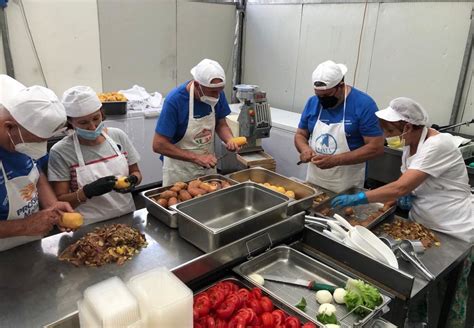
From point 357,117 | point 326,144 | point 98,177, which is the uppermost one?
point 357,117

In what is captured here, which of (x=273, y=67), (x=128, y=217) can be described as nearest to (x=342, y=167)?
(x=128, y=217)

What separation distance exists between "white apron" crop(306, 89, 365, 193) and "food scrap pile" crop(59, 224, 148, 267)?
158cm

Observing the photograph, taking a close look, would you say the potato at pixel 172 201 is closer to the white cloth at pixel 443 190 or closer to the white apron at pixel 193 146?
the white apron at pixel 193 146

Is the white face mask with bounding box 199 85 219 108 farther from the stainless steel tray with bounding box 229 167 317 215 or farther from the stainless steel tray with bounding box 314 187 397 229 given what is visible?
the stainless steel tray with bounding box 314 187 397 229

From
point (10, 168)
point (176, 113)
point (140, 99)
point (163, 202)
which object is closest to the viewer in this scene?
point (10, 168)

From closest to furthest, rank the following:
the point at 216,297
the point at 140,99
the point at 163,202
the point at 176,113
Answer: the point at 216,297 → the point at 163,202 → the point at 176,113 → the point at 140,99

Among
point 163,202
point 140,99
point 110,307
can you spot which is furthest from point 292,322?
point 140,99

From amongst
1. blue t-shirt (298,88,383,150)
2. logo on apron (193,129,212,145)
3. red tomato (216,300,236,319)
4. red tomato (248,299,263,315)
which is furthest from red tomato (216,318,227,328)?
blue t-shirt (298,88,383,150)

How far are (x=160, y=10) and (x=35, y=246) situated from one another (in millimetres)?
4183

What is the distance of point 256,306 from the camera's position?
142 centimetres

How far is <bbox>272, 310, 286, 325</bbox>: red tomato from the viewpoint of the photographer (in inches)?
53.9

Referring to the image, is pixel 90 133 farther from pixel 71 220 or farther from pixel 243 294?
pixel 243 294

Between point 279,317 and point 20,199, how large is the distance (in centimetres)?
134

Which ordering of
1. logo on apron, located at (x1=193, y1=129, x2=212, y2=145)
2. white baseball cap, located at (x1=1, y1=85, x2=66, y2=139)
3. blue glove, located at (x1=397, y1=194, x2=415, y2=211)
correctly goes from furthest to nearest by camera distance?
logo on apron, located at (x1=193, y1=129, x2=212, y2=145)
blue glove, located at (x1=397, y1=194, x2=415, y2=211)
white baseball cap, located at (x1=1, y1=85, x2=66, y2=139)
